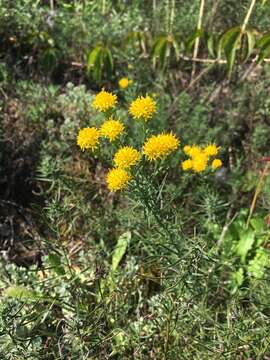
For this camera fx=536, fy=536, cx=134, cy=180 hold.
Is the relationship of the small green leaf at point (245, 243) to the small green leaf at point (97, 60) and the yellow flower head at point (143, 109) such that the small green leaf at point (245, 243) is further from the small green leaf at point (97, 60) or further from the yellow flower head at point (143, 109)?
the small green leaf at point (97, 60)

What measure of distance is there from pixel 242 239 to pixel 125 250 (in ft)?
1.82

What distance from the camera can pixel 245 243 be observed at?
2.51 m

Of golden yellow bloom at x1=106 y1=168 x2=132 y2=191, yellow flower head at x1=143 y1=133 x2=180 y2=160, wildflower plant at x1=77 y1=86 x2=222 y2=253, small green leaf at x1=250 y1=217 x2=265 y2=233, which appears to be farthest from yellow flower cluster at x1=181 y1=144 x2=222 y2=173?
golden yellow bloom at x1=106 y1=168 x2=132 y2=191

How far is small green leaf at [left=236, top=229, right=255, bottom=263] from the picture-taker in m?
2.49

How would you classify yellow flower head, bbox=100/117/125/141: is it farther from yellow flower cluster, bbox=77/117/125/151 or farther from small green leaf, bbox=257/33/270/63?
small green leaf, bbox=257/33/270/63

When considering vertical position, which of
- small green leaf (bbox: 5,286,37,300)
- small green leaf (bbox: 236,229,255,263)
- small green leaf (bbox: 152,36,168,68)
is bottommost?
small green leaf (bbox: 236,229,255,263)

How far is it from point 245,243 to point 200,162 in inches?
17.7

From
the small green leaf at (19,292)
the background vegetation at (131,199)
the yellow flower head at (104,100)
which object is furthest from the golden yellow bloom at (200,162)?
the small green leaf at (19,292)

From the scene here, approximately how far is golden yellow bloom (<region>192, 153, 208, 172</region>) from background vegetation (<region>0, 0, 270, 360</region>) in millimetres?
110

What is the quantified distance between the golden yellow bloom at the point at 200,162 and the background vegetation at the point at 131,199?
11cm

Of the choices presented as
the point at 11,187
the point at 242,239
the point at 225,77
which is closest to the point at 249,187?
the point at 242,239

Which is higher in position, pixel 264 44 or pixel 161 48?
pixel 264 44

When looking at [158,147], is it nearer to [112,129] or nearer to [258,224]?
[112,129]

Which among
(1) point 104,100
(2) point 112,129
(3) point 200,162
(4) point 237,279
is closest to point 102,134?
(2) point 112,129
